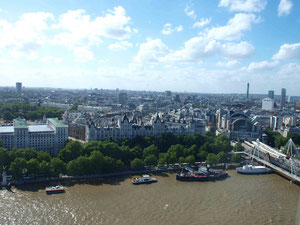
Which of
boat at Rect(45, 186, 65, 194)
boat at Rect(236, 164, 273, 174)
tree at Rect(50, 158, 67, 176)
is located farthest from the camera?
boat at Rect(236, 164, 273, 174)

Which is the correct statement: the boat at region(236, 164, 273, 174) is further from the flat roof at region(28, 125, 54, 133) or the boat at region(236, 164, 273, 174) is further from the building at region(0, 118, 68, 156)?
the flat roof at region(28, 125, 54, 133)

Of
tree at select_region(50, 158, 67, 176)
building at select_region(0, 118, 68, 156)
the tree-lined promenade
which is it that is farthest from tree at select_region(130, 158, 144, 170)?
building at select_region(0, 118, 68, 156)

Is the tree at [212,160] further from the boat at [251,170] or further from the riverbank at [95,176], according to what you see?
the boat at [251,170]

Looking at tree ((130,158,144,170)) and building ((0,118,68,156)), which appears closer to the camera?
tree ((130,158,144,170))

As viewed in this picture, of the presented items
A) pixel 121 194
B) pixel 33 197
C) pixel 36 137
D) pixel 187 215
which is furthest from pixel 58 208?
pixel 36 137

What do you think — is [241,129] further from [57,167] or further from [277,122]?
[57,167]

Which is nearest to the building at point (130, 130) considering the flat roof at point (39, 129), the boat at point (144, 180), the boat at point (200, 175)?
the flat roof at point (39, 129)

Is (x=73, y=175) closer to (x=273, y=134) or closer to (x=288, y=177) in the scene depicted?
(x=288, y=177)
